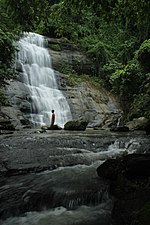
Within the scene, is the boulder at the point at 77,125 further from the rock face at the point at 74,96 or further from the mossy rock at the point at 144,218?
the mossy rock at the point at 144,218

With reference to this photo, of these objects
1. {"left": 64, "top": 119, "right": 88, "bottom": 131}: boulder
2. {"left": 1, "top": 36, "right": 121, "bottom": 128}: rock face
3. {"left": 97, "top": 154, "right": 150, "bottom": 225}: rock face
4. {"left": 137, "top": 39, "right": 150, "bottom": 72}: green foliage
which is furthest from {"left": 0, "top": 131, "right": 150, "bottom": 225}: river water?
{"left": 137, "top": 39, "right": 150, "bottom": 72}: green foliage

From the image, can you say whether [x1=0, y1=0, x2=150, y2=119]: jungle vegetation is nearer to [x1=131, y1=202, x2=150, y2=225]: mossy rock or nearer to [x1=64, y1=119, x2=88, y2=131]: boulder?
[x1=64, y1=119, x2=88, y2=131]: boulder

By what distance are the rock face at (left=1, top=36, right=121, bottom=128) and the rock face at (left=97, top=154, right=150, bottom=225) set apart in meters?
12.7

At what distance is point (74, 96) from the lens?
2534 cm

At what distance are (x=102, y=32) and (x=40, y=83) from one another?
12431mm

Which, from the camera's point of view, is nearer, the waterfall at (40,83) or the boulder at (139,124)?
the boulder at (139,124)

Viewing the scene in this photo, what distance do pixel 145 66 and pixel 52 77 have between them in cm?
924

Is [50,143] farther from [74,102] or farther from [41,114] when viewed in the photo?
[74,102]

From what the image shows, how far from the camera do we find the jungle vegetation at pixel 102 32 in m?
6.33

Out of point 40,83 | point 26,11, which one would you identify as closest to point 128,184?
point 26,11

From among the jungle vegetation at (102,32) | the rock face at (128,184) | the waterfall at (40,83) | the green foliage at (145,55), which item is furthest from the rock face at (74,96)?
the rock face at (128,184)

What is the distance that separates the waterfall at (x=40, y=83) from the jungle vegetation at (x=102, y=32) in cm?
286

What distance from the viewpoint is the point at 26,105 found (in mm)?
21266

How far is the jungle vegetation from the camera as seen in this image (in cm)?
633
